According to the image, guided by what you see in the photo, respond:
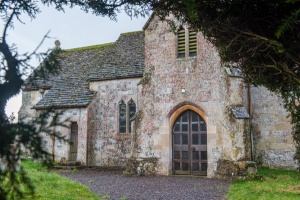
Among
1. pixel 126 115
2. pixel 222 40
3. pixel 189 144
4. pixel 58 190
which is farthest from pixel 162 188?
pixel 126 115

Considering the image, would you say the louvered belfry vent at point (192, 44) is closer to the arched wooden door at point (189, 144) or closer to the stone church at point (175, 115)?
the stone church at point (175, 115)

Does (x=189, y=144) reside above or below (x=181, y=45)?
below

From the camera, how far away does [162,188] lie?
1124 cm

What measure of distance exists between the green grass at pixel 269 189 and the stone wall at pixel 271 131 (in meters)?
3.06

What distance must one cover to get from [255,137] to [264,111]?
1491 mm

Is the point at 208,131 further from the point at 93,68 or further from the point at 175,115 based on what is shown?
the point at 93,68

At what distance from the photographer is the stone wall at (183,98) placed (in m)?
14.1

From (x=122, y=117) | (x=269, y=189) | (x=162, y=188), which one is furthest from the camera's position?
(x=122, y=117)

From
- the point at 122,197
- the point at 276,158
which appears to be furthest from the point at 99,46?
the point at 122,197

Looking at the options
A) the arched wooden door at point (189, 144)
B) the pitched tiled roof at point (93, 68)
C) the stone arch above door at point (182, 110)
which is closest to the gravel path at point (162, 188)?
the arched wooden door at point (189, 144)

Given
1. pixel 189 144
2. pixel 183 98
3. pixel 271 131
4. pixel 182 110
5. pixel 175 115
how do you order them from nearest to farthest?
pixel 189 144, pixel 183 98, pixel 182 110, pixel 175 115, pixel 271 131

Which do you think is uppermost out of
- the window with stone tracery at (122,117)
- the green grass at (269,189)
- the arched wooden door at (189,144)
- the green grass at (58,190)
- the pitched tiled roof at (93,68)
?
the pitched tiled roof at (93,68)

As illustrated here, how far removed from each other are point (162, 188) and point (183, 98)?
16.8 ft

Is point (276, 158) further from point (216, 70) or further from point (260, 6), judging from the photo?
point (260, 6)
